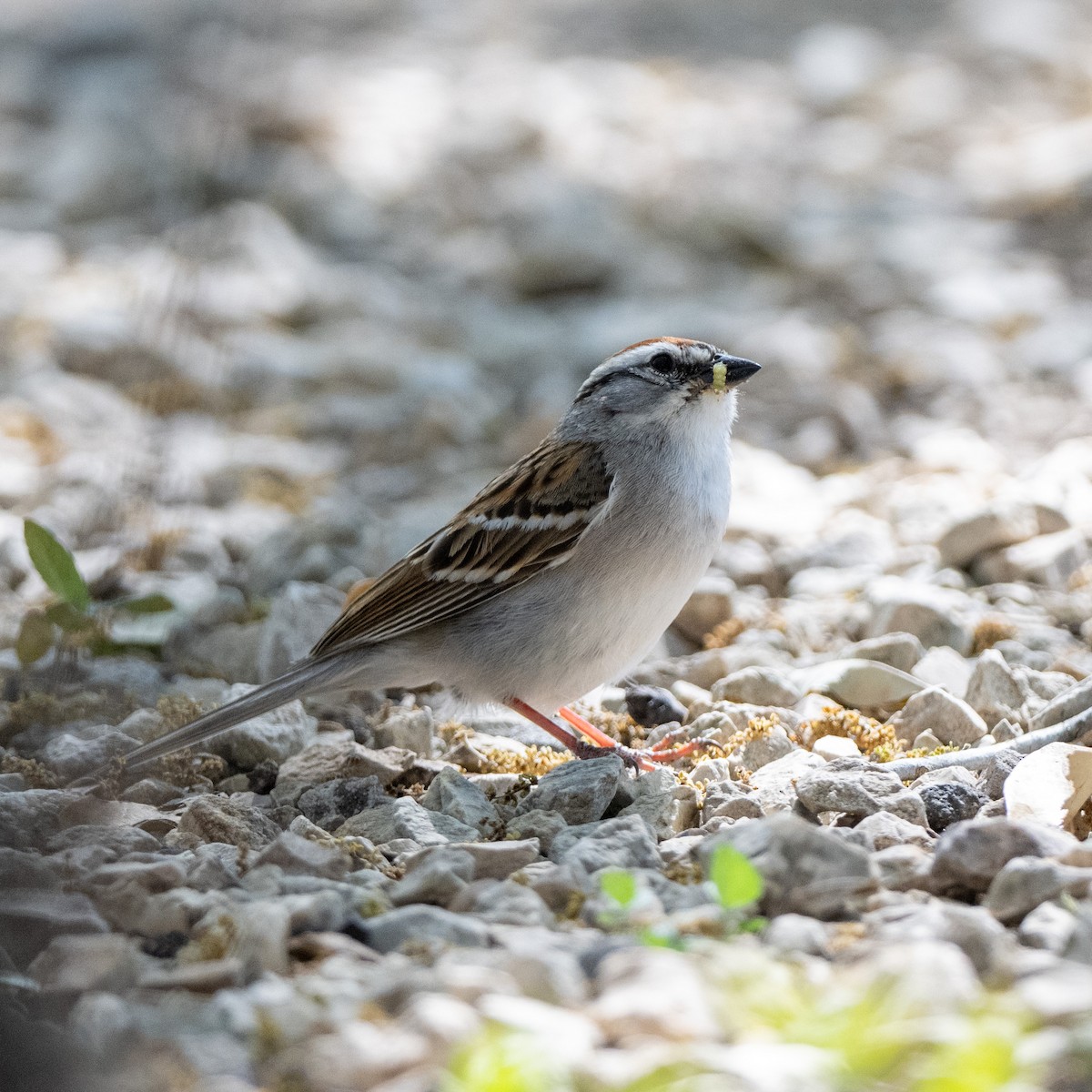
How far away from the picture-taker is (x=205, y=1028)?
2.36 meters

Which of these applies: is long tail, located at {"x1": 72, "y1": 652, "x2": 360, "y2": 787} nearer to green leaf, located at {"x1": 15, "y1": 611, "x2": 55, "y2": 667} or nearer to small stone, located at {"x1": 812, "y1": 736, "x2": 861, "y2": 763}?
green leaf, located at {"x1": 15, "y1": 611, "x2": 55, "y2": 667}

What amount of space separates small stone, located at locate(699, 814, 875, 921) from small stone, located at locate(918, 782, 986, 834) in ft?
1.79

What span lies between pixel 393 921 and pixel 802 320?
545cm

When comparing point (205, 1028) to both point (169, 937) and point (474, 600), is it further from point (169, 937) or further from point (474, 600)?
point (474, 600)

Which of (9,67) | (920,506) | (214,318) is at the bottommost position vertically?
(920,506)

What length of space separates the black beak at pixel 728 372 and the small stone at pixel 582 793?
127cm

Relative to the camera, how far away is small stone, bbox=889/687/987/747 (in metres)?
3.96

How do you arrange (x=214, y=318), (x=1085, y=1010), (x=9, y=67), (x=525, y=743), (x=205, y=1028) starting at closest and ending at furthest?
(x=1085, y=1010)
(x=205, y=1028)
(x=525, y=743)
(x=214, y=318)
(x=9, y=67)

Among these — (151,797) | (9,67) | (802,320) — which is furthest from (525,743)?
(9,67)

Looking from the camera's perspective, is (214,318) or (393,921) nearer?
(393,921)

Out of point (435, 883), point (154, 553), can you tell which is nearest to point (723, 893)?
point (435, 883)

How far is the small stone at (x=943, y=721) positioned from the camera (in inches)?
156

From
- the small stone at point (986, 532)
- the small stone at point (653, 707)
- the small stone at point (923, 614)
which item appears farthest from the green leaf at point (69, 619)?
the small stone at point (986, 532)

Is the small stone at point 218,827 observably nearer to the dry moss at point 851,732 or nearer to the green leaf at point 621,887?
the green leaf at point 621,887
